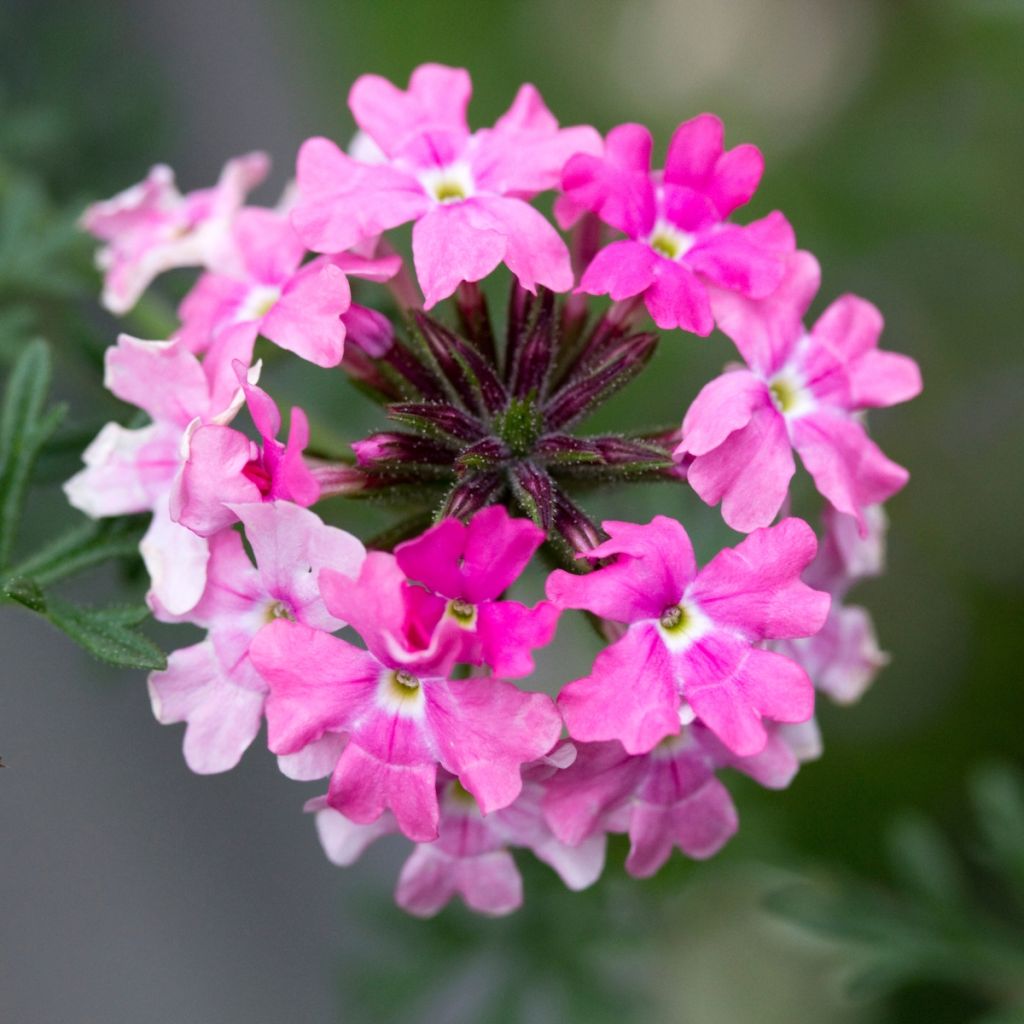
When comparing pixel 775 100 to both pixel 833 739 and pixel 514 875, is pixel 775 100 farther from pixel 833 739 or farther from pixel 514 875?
pixel 514 875

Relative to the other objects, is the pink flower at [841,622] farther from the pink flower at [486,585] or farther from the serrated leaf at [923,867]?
the serrated leaf at [923,867]

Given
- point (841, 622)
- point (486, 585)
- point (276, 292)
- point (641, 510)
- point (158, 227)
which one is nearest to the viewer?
point (486, 585)

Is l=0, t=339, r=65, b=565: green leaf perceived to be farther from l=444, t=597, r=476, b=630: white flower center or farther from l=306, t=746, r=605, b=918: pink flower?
l=444, t=597, r=476, b=630: white flower center

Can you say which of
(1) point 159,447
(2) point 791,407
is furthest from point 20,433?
(2) point 791,407

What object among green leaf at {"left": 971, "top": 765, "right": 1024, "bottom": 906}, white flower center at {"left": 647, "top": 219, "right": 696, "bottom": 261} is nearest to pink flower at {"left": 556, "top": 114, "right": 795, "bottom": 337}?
white flower center at {"left": 647, "top": 219, "right": 696, "bottom": 261}

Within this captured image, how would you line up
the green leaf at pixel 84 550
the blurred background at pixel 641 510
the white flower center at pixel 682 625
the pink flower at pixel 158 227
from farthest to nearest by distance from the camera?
1. the blurred background at pixel 641 510
2. the pink flower at pixel 158 227
3. the green leaf at pixel 84 550
4. the white flower center at pixel 682 625

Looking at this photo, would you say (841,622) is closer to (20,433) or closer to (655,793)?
(655,793)

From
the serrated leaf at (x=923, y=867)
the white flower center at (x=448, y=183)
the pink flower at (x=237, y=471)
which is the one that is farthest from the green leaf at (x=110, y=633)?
the serrated leaf at (x=923, y=867)

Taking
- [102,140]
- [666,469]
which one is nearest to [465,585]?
[666,469]
